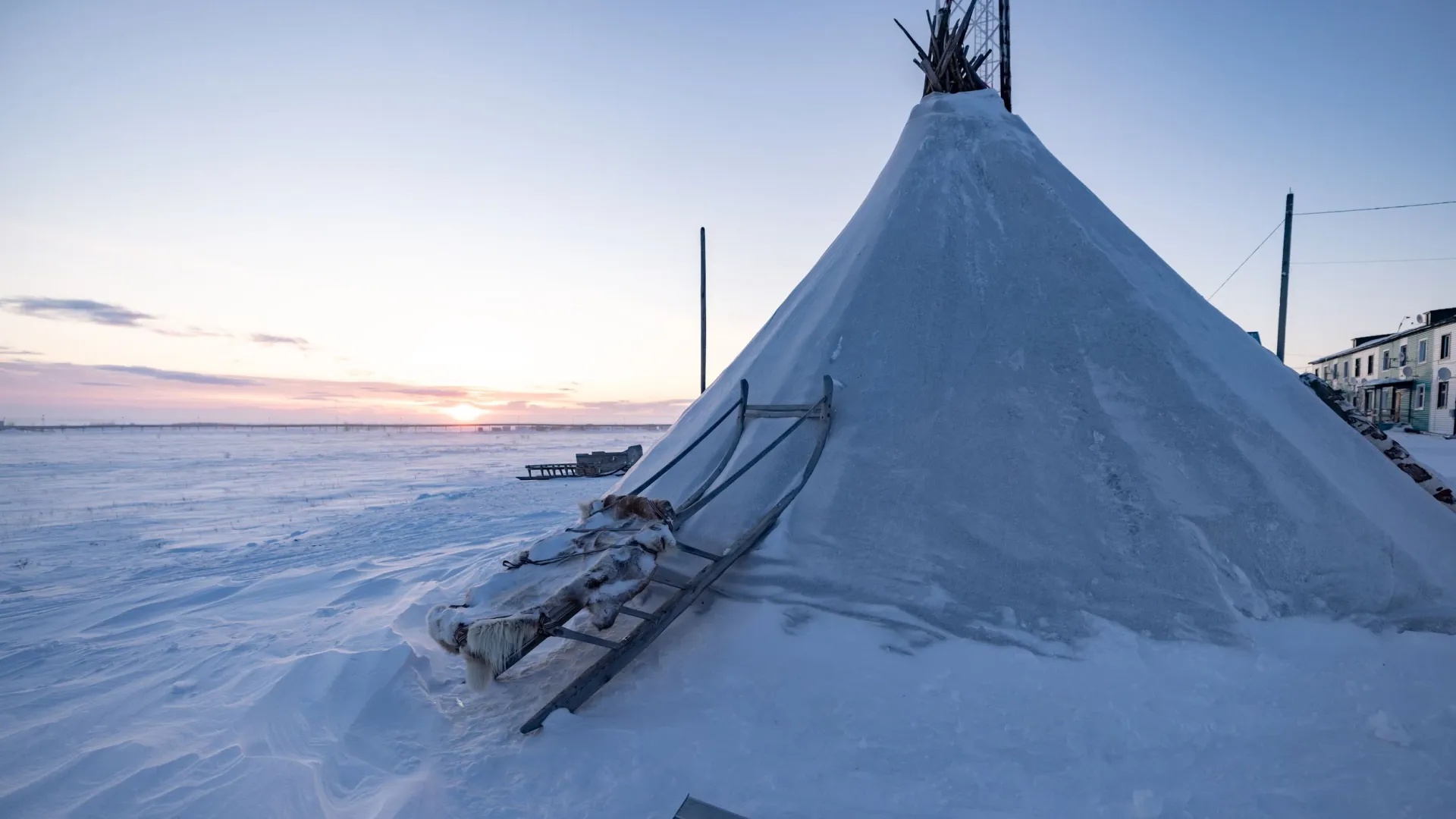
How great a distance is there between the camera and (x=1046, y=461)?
465 cm

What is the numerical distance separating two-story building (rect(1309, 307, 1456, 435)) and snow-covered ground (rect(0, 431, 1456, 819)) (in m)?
28.8

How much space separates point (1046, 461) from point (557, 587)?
380 centimetres

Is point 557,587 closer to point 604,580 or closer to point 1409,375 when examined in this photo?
point 604,580

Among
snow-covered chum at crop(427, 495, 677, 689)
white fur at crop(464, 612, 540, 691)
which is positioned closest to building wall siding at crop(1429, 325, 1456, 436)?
snow-covered chum at crop(427, 495, 677, 689)

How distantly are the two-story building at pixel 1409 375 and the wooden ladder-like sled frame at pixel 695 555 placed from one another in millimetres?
29382

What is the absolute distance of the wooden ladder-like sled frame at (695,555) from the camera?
3.95 metres

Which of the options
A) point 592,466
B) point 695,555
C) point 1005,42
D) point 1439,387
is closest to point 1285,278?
point 1005,42

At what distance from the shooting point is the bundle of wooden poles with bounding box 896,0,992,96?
25.2 ft

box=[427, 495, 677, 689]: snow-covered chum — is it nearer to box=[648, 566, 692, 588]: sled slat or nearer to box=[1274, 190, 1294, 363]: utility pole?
box=[648, 566, 692, 588]: sled slat

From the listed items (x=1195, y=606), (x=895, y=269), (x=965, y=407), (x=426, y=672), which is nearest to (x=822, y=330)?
(x=895, y=269)

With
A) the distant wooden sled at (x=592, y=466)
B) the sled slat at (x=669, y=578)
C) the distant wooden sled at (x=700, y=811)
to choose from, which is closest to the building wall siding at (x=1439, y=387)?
the distant wooden sled at (x=592, y=466)

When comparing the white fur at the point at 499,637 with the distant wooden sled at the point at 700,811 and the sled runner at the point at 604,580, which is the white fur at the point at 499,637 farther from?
the distant wooden sled at the point at 700,811

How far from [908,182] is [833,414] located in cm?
312

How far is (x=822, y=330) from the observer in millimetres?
6055
